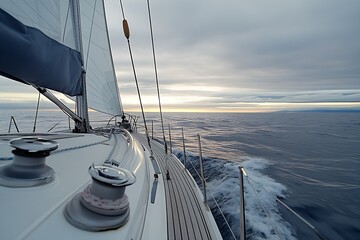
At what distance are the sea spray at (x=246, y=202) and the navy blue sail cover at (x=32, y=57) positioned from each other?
155 cm

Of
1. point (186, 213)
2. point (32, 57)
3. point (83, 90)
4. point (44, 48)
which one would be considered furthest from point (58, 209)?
point (83, 90)

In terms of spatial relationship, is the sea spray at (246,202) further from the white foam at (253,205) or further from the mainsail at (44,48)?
the mainsail at (44,48)

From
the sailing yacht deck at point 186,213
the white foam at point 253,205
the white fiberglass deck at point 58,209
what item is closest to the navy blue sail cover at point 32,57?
the white fiberglass deck at point 58,209

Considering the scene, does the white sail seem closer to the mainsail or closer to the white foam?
the mainsail

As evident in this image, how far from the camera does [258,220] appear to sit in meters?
3.23

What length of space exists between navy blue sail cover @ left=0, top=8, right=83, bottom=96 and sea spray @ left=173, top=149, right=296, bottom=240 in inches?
61.0

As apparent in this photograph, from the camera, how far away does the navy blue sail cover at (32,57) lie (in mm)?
1125

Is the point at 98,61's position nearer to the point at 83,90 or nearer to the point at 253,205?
the point at 83,90

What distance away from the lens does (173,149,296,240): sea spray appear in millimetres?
2953

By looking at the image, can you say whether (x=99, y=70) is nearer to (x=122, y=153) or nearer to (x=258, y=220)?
(x=122, y=153)

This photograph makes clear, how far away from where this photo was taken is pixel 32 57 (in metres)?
1.26

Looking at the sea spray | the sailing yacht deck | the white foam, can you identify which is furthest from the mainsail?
the white foam

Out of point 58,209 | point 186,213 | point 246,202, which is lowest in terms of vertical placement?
point 246,202

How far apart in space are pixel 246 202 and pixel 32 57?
3799mm
